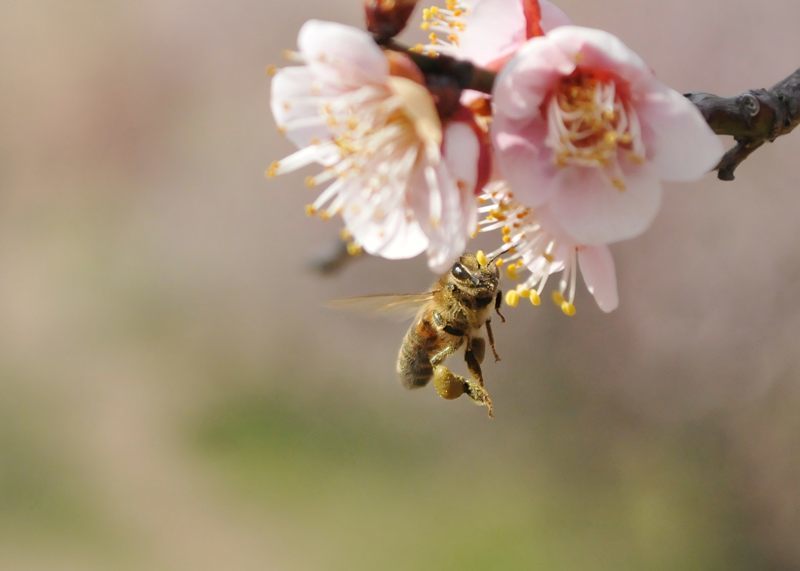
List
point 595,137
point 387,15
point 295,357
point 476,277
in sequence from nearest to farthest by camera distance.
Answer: point 387,15 → point 595,137 → point 476,277 → point 295,357

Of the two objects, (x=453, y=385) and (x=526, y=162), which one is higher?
(x=526, y=162)

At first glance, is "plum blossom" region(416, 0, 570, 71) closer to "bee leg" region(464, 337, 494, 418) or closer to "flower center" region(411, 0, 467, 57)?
"flower center" region(411, 0, 467, 57)

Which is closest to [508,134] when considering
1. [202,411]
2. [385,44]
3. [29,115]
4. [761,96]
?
[385,44]

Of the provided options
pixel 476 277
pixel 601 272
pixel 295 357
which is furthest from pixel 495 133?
pixel 295 357

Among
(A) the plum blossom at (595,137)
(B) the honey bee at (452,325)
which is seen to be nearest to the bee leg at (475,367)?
(B) the honey bee at (452,325)

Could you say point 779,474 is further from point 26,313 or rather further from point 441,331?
point 26,313

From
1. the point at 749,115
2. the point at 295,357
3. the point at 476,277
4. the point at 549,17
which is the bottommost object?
the point at 295,357

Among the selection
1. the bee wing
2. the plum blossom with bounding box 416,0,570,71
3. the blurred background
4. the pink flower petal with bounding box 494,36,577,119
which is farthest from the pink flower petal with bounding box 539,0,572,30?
the blurred background

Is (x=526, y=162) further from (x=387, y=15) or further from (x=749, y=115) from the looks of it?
(x=749, y=115)
